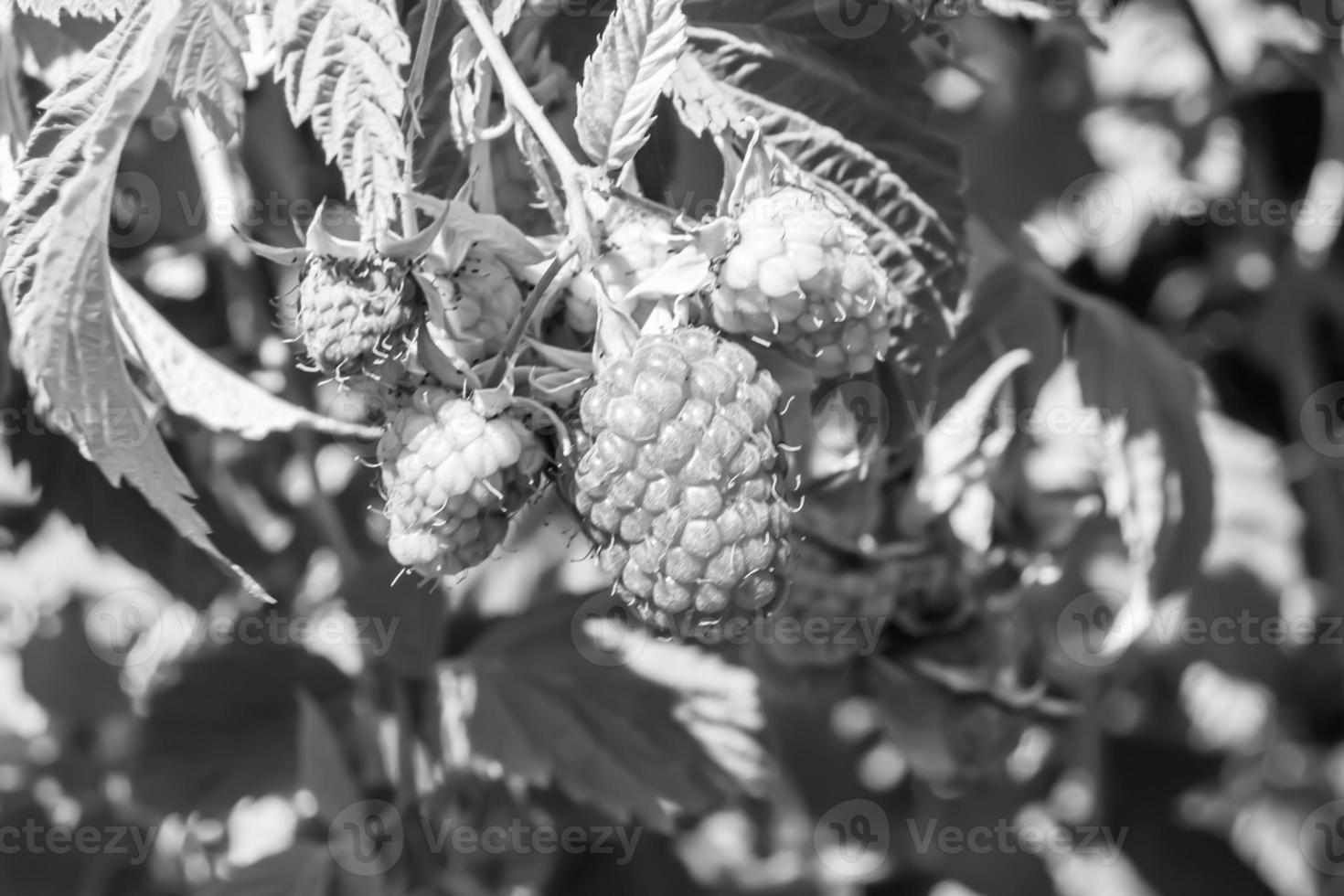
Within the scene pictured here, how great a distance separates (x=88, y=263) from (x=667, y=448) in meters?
0.35

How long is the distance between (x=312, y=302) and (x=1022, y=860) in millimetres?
1160

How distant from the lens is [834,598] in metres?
1.13

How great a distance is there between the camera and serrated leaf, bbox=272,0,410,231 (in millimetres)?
698

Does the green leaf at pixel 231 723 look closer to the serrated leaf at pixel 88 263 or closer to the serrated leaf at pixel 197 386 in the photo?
the serrated leaf at pixel 197 386

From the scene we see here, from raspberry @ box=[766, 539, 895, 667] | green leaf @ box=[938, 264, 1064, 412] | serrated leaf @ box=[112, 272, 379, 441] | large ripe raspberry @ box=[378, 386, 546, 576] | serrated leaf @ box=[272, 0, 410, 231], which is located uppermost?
serrated leaf @ box=[272, 0, 410, 231]

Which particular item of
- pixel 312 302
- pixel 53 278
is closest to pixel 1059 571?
pixel 312 302

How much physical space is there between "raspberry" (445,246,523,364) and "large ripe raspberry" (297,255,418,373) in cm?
3

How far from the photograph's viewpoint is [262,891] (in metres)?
1.16

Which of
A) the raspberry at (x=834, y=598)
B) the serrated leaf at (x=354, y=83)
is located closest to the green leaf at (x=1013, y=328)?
the raspberry at (x=834, y=598)

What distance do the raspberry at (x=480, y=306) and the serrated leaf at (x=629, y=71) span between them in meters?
0.09

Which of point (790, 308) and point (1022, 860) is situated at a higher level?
point (790, 308)

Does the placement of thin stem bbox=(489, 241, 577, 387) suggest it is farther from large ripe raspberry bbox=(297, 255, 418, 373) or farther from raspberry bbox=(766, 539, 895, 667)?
raspberry bbox=(766, 539, 895, 667)

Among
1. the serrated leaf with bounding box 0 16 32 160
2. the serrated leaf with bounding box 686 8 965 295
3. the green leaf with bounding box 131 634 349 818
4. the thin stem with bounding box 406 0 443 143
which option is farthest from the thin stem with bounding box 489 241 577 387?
the green leaf with bounding box 131 634 349 818

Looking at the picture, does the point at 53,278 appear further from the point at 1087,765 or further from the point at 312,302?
the point at 1087,765
